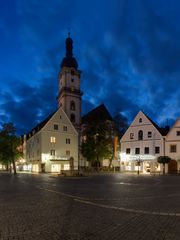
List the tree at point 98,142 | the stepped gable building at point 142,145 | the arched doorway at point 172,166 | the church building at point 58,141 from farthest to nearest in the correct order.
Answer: the tree at point 98,142, the church building at point 58,141, the stepped gable building at point 142,145, the arched doorway at point 172,166

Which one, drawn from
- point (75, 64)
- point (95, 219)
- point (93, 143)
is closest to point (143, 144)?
point (93, 143)

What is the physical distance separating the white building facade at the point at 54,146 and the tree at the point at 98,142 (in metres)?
3.44

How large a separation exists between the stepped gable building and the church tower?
66.6 feet

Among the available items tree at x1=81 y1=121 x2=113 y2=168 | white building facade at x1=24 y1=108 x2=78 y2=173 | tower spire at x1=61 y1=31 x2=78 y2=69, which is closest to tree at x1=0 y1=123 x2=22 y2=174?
white building facade at x1=24 y1=108 x2=78 y2=173

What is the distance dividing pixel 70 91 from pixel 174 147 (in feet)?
116

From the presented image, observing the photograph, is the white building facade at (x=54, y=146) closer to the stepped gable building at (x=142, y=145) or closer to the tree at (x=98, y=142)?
the tree at (x=98, y=142)

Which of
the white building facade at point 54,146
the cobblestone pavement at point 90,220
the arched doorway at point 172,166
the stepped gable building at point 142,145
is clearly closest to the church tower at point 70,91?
the white building facade at point 54,146

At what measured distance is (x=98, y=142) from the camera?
2534 inches

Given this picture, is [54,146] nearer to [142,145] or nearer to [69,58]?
[142,145]

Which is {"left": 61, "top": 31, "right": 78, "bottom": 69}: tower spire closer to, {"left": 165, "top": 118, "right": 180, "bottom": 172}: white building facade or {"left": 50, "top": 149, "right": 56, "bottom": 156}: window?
{"left": 50, "top": 149, "right": 56, "bottom": 156}: window

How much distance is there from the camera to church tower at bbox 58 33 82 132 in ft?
253

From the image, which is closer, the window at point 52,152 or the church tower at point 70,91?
the window at point 52,152

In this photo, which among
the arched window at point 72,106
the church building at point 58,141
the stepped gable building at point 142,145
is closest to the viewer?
the stepped gable building at point 142,145

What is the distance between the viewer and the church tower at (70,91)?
253ft
